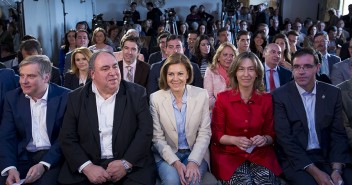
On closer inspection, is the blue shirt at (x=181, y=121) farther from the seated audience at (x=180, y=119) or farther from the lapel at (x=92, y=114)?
the lapel at (x=92, y=114)

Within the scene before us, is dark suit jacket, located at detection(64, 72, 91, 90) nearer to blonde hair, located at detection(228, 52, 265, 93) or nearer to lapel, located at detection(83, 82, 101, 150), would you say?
lapel, located at detection(83, 82, 101, 150)

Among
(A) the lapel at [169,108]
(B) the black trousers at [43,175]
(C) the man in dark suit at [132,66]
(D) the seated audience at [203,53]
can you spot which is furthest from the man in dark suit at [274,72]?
(B) the black trousers at [43,175]

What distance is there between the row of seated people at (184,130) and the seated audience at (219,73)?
0.92m

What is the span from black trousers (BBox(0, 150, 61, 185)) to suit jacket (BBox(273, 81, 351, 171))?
4.77 ft

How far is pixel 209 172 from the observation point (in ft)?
8.64

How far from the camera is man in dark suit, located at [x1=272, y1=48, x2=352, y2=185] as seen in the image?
2.53 meters

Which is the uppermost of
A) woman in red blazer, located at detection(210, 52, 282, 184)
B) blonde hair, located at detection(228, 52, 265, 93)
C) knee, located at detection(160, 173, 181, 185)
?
blonde hair, located at detection(228, 52, 265, 93)

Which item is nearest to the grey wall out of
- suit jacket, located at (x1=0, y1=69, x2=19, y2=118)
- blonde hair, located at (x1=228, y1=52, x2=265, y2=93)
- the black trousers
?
suit jacket, located at (x1=0, y1=69, x2=19, y2=118)

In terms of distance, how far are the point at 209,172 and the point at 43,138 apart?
111 cm

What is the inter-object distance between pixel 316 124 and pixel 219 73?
1.31 m

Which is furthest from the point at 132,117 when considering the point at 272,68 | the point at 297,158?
the point at 272,68

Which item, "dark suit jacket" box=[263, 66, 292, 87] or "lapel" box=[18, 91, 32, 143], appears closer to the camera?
"lapel" box=[18, 91, 32, 143]

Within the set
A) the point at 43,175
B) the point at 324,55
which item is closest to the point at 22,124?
the point at 43,175

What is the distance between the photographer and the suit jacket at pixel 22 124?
249cm
